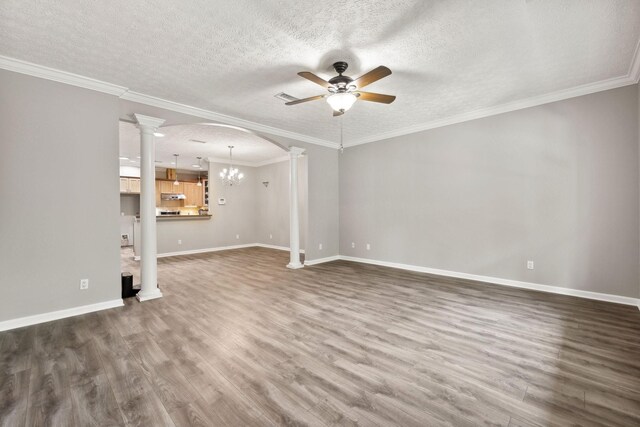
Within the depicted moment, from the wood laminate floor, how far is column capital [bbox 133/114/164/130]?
2.48 m

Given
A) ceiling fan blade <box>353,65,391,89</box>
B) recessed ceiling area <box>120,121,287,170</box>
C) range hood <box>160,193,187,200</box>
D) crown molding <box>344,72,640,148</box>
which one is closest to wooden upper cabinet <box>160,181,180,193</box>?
range hood <box>160,193,187,200</box>

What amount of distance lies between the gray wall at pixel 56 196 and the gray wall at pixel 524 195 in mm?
4770

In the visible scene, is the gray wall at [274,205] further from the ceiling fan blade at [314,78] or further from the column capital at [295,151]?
the ceiling fan blade at [314,78]

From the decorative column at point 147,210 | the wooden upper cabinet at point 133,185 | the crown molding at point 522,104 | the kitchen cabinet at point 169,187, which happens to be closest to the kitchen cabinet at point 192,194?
the kitchen cabinet at point 169,187

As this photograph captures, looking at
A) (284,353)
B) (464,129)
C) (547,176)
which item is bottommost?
(284,353)

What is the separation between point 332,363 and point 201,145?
6080 mm

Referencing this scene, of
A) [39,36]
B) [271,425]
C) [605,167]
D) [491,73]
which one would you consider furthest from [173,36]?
[605,167]

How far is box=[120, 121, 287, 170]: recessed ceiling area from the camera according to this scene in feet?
17.7

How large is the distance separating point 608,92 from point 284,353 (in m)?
5.09

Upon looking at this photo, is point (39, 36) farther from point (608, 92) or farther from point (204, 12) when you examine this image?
point (608, 92)

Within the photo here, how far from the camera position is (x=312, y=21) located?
2.33 metres

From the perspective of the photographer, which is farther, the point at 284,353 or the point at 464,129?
the point at 464,129

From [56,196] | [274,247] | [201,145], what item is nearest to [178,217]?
[201,145]

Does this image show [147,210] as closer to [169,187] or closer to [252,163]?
[252,163]
